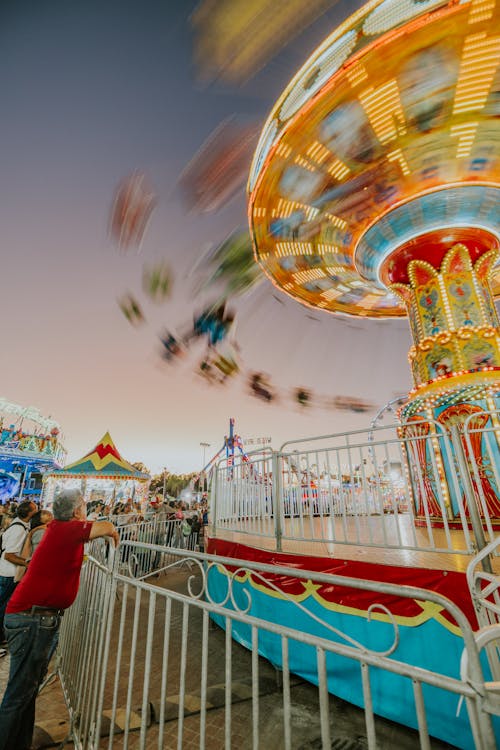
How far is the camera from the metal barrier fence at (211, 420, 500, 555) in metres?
3.73

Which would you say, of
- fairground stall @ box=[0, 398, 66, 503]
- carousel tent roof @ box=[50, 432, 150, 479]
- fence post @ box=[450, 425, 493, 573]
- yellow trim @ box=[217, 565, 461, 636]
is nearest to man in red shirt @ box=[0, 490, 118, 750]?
yellow trim @ box=[217, 565, 461, 636]

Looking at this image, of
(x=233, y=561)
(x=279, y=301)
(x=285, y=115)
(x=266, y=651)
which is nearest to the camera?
(x=233, y=561)

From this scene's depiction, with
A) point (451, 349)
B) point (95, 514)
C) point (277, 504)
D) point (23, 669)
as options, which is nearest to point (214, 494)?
point (277, 504)

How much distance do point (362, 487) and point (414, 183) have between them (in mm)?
7341

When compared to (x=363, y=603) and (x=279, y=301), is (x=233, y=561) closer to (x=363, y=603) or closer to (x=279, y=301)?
(x=363, y=603)

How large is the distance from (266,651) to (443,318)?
7620mm

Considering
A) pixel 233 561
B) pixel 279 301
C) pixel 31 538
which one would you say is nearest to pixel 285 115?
pixel 233 561

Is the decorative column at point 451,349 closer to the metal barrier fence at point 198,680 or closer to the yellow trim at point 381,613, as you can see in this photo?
the yellow trim at point 381,613

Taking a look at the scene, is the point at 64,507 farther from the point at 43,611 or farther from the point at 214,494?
the point at 214,494

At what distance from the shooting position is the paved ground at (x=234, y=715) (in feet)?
10.1

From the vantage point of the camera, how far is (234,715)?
339 centimetres

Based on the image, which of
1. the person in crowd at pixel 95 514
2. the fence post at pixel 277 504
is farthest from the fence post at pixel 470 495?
the person in crowd at pixel 95 514

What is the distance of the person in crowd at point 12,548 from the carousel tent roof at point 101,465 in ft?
36.5

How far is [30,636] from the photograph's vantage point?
2.84 meters
